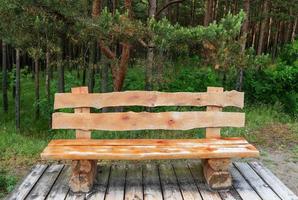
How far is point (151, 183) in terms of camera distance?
13.5ft

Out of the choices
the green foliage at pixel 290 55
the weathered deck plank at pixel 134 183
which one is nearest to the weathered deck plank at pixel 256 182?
the weathered deck plank at pixel 134 183

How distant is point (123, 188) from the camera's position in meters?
3.96

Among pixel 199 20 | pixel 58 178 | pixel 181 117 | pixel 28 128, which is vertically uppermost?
pixel 199 20

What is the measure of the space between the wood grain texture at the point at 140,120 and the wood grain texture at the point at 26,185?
610mm

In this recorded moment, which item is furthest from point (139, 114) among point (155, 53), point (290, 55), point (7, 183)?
point (290, 55)

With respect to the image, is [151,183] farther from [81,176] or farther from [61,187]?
[61,187]

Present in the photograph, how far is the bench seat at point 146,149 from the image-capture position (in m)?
3.67

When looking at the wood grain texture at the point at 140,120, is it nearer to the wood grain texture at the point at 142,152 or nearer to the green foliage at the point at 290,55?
the wood grain texture at the point at 142,152

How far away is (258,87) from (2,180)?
26.3 ft

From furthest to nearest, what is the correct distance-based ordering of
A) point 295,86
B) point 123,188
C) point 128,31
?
point 295,86, point 128,31, point 123,188

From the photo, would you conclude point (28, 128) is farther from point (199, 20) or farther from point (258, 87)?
point (199, 20)

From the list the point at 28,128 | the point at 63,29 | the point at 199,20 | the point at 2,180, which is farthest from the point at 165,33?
the point at 199,20

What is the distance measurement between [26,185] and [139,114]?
137cm

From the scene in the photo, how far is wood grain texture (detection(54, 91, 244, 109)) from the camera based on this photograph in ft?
13.8
